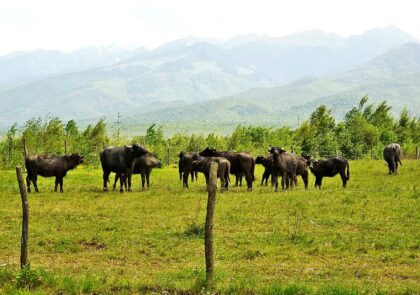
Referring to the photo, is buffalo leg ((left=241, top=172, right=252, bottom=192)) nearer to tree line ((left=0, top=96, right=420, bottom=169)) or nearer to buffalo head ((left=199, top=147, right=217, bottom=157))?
buffalo head ((left=199, top=147, right=217, bottom=157))

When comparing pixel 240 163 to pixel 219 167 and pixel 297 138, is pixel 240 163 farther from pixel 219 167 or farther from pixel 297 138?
pixel 297 138

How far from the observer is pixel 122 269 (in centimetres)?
1471

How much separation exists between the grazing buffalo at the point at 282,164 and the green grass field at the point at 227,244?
3.86 metres

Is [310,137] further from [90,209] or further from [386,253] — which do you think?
[386,253]

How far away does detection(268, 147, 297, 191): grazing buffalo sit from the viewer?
31.4 meters

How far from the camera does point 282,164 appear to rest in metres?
31.5

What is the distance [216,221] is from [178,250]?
14.0 ft

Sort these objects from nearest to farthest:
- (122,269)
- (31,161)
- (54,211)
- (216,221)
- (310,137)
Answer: (122,269)
(216,221)
(54,211)
(31,161)
(310,137)

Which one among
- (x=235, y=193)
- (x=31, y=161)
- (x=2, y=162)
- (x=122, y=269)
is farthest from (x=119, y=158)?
(x=2, y=162)

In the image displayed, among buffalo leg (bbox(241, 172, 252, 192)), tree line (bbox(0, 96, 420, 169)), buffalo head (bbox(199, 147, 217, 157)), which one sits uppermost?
tree line (bbox(0, 96, 420, 169))

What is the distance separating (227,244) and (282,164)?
1487cm

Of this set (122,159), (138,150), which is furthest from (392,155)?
(122,159)

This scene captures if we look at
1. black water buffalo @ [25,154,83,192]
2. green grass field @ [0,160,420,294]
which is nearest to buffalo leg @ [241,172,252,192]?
green grass field @ [0,160,420,294]

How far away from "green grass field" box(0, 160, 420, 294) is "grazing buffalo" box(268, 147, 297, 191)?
A: 3857 mm
